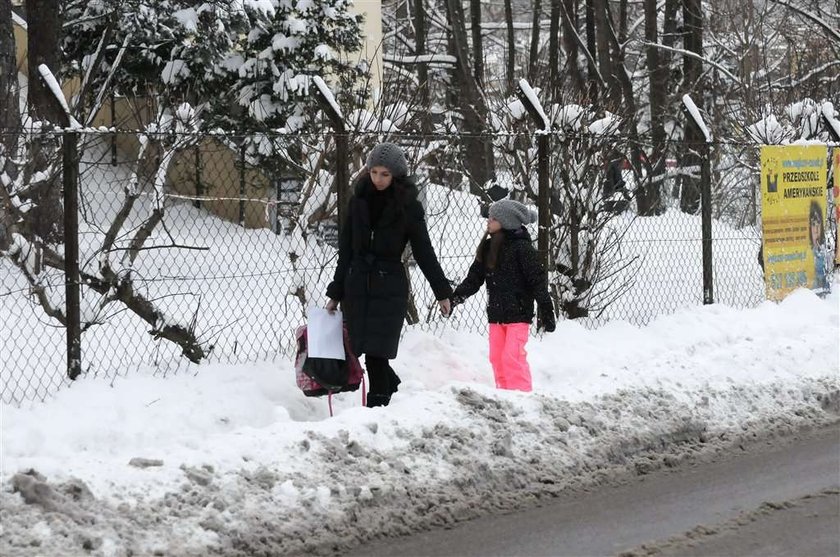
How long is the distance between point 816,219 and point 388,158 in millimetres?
6474

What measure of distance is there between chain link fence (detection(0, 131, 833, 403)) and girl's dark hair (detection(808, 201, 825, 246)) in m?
0.97

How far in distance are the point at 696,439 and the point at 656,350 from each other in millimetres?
1869

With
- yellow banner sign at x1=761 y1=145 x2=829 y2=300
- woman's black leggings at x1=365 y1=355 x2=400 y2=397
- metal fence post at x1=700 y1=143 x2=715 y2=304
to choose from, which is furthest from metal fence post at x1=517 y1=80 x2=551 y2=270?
yellow banner sign at x1=761 y1=145 x2=829 y2=300

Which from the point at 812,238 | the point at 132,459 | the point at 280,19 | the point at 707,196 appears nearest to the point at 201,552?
the point at 132,459

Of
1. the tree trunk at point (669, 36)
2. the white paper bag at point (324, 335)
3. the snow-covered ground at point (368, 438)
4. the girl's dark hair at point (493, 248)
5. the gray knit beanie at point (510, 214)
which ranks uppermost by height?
the tree trunk at point (669, 36)

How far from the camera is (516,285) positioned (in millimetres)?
7812

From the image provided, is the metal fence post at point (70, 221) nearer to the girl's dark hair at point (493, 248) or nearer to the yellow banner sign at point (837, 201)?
the girl's dark hair at point (493, 248)

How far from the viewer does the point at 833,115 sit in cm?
1259

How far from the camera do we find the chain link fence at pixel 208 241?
7.82m

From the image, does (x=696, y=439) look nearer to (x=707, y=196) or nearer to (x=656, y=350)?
(x=656, y=350)

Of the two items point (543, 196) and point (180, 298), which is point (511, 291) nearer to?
point (543, 196)

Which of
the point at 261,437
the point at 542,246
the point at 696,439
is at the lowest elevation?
the point at 696,439

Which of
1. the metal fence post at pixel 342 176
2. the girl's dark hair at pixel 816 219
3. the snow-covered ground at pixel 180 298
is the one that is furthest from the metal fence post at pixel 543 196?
the girl's dark hair at pixel 816 219

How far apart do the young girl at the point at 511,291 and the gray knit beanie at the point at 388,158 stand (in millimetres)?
1093
